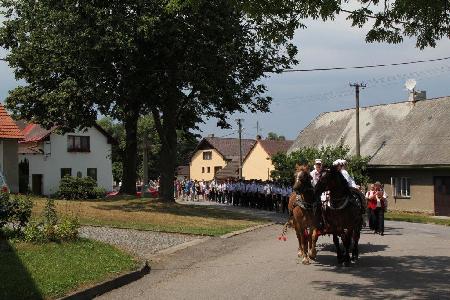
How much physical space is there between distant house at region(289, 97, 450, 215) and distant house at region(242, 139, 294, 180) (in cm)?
1839

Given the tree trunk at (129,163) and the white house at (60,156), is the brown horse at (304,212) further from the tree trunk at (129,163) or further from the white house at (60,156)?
the white house at (60,156)

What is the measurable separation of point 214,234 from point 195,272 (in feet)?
22.8

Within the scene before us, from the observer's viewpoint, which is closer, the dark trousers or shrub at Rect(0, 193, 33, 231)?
shrub at Rect(0, 193, 33, 231)

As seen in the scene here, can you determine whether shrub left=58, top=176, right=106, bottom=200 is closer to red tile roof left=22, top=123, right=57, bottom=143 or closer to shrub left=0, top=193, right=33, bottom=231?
red tile roof left=22, top=123, right=57, bottom=143

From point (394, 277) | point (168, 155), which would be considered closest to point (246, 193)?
point (168, 155)

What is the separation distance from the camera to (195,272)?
39.3ft

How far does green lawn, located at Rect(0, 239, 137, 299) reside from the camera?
9.13 m

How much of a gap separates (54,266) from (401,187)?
3083 cm

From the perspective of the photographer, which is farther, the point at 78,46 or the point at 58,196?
the point at 58,196

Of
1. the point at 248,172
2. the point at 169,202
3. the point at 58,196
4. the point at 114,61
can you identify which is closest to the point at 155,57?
the point at 114,61

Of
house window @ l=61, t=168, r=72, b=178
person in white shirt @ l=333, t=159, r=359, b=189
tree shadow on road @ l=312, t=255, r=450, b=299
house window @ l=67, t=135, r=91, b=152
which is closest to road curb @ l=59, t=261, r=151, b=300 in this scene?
tree shadow on road @ l=312, t=255, r=450, b=299

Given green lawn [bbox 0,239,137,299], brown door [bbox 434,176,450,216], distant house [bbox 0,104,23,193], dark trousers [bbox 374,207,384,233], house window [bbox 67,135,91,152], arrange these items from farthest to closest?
house window [bbox 67,135,91,152]
brown door [bbox 434,176,450,216]
distant house [bbox 0,104,23,193]
dark trousers [bbox 374,207,384,233]
green lawn [bbox 0,239,137,299]

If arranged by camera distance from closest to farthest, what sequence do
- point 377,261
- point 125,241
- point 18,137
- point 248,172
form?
point 377,261
point 125,241
point 18,137
point 248,172

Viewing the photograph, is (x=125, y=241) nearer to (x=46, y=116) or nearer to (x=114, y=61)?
(x=114, y=61)
